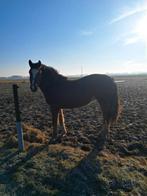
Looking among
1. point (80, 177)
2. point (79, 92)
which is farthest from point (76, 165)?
point (79, 92)

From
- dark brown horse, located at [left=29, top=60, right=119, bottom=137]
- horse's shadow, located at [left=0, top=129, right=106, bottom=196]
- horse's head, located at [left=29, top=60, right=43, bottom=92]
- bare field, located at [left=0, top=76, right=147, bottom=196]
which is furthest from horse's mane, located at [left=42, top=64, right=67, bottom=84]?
horse's shadow, located at [left=0, top=129, right=106, bottom=196]

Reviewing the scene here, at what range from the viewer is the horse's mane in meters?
5.96

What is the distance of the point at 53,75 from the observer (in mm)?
6078

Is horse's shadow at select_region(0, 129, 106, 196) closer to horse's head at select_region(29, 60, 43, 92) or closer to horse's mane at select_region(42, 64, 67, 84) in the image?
horse's head at select_region(29, 60, 43, 92)

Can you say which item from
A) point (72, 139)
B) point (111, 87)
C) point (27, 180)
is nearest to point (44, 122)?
point (72, 139)

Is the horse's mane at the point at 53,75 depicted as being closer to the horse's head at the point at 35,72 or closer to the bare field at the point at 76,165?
the horse's head at the point at 35,72

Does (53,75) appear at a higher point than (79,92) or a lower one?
higher

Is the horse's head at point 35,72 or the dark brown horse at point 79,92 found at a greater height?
the horse's head at point 35,72

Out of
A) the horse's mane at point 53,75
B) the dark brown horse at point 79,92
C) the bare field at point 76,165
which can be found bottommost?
the bare field at point 76,165

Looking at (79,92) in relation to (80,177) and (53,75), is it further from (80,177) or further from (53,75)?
(80,177)

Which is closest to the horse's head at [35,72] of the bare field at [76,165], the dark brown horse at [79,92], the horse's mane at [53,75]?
the horse's mane at [53,75]

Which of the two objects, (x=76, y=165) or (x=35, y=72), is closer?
(x=76, y=165)

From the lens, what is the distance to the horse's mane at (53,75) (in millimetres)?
5957

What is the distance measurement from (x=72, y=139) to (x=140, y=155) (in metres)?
1.91
